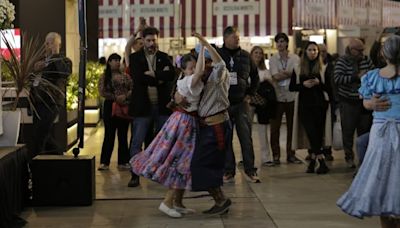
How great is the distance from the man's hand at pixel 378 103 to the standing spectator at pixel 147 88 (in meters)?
2.96

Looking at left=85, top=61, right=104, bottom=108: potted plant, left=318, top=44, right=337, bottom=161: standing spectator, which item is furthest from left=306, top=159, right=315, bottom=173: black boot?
left=85, top=61, right=104, bottom=108: potted plant

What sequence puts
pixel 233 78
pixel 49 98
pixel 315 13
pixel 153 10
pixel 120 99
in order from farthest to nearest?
pixel 315 13, pixel 153 10, pixel 120 99, pixel 49 98, pixel 233 78

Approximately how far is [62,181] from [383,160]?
300 centimetres

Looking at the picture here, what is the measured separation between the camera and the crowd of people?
461cm

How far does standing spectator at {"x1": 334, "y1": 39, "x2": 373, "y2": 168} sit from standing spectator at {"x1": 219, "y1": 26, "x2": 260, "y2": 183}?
45.5 inches

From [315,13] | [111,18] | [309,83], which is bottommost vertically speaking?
[309,83]

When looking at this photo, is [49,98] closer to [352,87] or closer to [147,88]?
[147,88]

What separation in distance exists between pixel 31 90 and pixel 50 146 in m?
1.03

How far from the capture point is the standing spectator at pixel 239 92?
23.6 ft

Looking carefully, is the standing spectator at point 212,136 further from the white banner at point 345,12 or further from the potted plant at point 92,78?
the potted plant at point 92,78

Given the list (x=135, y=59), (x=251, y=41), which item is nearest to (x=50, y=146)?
(x=135, y=59)

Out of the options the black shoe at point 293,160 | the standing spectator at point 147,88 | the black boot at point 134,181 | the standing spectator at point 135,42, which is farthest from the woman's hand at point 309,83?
the black boot at point 134,181

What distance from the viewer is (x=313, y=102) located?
8.29 m

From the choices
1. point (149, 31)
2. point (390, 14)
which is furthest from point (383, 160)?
point (390, 14)
